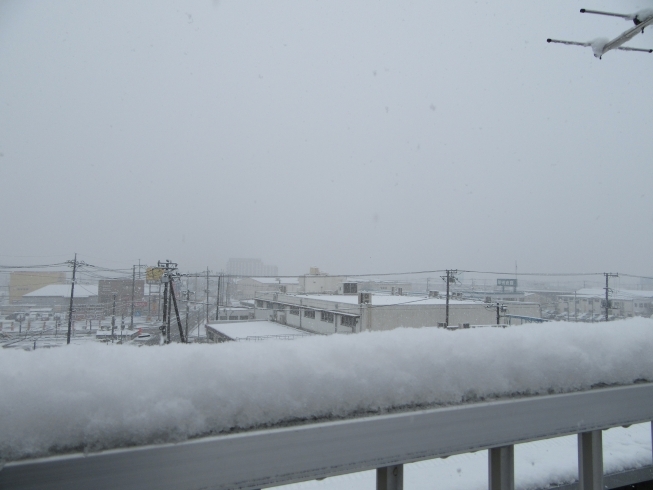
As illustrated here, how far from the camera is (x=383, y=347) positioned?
615mm

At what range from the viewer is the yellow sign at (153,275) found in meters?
3.92

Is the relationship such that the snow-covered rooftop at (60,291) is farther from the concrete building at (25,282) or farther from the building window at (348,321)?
the building window at (348,321)

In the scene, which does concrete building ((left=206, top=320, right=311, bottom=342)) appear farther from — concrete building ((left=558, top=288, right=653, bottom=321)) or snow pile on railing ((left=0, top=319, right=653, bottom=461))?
concrete building ((left=558, top=288, right=653, bottom=321))

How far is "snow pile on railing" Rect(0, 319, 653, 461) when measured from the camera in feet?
1.44

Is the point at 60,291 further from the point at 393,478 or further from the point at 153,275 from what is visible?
the point at 393,478

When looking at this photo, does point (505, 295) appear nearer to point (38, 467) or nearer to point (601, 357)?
point (601, 357)

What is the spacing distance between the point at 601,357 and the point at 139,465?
30.7 inches

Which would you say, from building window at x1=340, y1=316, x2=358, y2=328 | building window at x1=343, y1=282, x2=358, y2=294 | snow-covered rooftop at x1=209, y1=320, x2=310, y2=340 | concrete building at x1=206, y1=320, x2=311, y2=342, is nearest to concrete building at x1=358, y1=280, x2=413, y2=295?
building window at x1=343, y1=282, x2=358, y2=294

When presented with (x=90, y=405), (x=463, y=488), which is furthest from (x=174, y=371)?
(x=463, y=488)

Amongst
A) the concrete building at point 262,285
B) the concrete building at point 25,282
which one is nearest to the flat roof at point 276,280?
the concrete building at point 262,285

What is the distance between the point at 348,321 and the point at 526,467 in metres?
4.03

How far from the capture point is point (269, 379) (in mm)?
528

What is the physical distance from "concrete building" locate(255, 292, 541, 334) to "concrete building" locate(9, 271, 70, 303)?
2.53 m

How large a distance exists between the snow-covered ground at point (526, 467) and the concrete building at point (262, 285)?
529 centimetres
